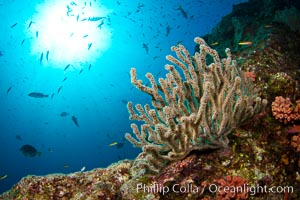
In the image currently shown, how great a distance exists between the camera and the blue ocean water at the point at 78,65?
3450 centimetres

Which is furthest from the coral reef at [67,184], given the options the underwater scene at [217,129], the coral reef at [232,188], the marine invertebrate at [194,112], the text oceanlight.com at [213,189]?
the coral reef at [232,188]

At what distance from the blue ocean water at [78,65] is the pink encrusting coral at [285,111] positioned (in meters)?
6.78

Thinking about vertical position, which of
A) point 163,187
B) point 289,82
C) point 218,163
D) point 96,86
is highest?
point 96,86

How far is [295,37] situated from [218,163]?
14.6ft

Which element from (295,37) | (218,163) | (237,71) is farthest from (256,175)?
(295,37)

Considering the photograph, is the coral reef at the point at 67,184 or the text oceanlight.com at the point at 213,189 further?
the coral reef at the point at 67,184

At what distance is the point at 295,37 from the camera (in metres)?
5.94

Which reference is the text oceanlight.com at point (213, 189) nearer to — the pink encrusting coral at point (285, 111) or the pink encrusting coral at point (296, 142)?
the pink encrusting coral at point (296, 142)

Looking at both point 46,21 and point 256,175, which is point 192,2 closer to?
point 46,21

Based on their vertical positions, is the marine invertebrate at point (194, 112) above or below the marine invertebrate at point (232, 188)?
above

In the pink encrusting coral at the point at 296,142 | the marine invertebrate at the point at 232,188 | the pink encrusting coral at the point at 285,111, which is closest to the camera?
the marine invertebrate at the point at 232,188

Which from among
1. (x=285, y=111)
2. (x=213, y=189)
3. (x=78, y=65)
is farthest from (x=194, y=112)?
(x=78, y=65)

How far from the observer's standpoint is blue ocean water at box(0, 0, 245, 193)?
34.5 meters

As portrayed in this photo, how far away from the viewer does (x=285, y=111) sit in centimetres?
362
